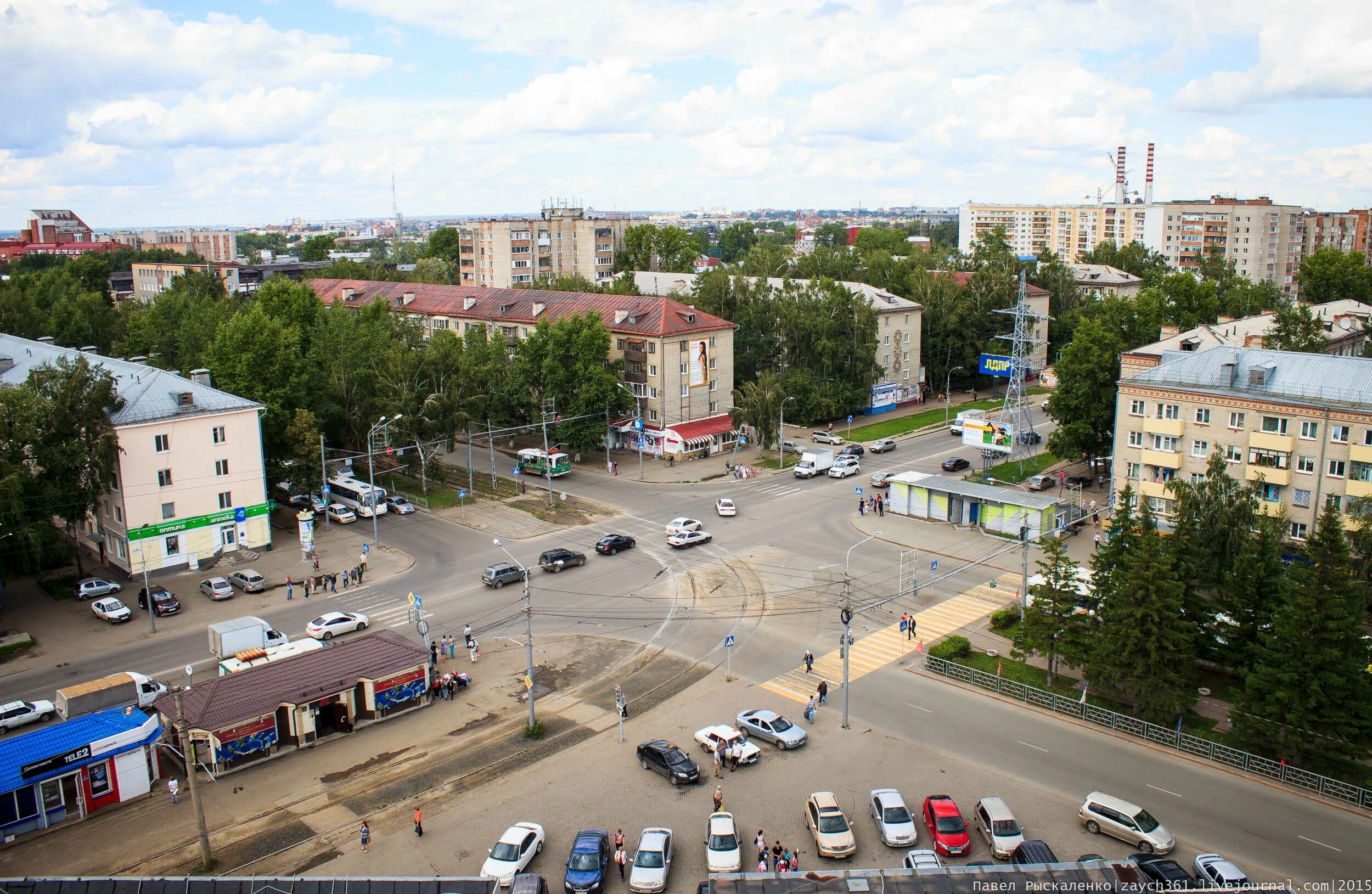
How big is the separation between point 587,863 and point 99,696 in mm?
19200

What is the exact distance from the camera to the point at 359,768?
32.1 meters

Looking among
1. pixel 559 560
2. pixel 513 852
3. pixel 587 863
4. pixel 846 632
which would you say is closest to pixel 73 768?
pixel 513 852

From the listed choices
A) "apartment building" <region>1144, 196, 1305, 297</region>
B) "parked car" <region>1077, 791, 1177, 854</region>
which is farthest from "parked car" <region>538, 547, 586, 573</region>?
"apartment building" <region>1144, 196, 1305, 297</region>

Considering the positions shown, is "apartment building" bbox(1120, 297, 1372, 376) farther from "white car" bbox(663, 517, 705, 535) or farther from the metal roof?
A: the metal roof

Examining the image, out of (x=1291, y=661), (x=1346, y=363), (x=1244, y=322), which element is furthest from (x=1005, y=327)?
(x=1291, y=661)

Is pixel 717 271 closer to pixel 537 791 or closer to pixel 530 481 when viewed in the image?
pixel 530 481

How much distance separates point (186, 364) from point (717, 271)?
46458 mm

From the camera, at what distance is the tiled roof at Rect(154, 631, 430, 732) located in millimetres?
32284

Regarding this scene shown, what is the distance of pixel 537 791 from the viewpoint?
3028cm

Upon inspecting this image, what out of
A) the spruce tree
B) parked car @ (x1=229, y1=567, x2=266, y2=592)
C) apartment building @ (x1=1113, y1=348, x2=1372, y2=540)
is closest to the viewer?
the spruce tree

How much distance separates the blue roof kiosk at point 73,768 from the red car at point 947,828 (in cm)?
2477

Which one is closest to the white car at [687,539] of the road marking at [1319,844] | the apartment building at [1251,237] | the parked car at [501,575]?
the parked car at [501,575]

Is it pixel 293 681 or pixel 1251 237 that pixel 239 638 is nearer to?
pixel 293 681

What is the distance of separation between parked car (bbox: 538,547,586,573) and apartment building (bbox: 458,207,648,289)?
90.9 metres
